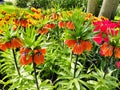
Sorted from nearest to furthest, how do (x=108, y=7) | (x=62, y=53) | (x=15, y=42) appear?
(x=15, y=42) → (x=62, y=53) → (x=108, y=7)

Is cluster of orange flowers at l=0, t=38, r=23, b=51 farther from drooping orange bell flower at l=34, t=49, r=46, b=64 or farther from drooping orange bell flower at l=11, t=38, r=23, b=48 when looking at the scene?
drooping orange bell flower at l=34, t=49, r=46, b=64

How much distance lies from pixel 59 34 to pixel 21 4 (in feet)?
38.4

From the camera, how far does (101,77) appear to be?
316cm

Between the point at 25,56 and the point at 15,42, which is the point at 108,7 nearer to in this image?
the point at 15,42

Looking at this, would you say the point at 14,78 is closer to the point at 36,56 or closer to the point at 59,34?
the point at 36,56

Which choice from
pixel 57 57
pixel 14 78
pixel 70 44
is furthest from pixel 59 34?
pixel 70 44

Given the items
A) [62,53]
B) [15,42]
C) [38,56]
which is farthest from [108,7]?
[38,56]

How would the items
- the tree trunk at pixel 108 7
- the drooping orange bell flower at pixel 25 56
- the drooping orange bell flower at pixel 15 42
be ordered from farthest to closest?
1. the tree trunk at pixel 108 7
2. the drooping orange bell flower at pixel 15 42
3. the drooping orange bell flower at pixel 25 56

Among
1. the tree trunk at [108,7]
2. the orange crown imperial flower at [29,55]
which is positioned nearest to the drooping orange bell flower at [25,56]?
the orange crown imperial flower at [29,55]

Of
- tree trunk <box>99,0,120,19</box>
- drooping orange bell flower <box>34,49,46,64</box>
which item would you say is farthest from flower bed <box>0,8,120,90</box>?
tree trunk <box>99,0,120,19</box>

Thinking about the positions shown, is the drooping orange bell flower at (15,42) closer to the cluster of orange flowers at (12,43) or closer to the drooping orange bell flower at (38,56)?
the cluster of orange flowers at (12,43)

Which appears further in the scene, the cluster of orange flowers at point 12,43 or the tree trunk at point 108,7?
the tree trunk at point 108,7

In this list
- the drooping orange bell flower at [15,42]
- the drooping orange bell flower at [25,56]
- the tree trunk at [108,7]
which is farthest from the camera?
the tree trunk at [108,7]

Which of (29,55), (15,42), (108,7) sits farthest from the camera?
(108,7)
